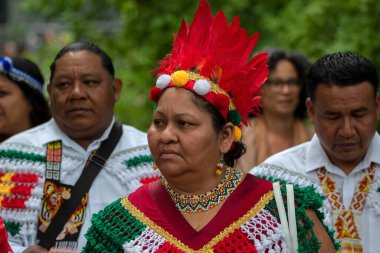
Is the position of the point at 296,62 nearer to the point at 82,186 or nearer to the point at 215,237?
the point at 82,186

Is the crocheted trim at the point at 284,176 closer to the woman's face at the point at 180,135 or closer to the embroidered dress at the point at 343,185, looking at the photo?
the embroidered dress at the point at 343,185

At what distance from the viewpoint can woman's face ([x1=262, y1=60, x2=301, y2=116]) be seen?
255 inches

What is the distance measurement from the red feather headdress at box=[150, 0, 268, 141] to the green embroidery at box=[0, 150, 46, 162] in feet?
4.55

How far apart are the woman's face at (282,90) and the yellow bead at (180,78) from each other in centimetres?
300

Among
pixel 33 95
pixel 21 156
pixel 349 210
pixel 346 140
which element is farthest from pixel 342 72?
pixel 33 95

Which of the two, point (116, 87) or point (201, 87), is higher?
point (116, 87)

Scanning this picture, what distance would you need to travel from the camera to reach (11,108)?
573cm

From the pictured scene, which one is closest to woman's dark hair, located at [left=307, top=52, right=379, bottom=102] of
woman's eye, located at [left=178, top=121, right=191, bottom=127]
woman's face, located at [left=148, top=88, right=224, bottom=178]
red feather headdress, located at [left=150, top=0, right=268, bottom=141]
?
red feather headdress, located at [left=150, top=0, right=268, bottom=141]

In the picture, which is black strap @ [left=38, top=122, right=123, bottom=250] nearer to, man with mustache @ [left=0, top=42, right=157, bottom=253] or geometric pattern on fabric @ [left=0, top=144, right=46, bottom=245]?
man with mustache @ [left=0, top=42, right=157, bottom=253]

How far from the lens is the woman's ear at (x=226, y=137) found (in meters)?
3.69

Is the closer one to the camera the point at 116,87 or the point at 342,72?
the point at 342,72

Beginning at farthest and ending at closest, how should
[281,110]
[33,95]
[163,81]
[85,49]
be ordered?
[281,110], [33,95], [85,49], [163,81]

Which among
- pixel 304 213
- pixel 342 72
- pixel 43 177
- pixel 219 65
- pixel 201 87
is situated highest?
pixel 342 72

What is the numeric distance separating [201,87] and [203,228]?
0.66 meters
